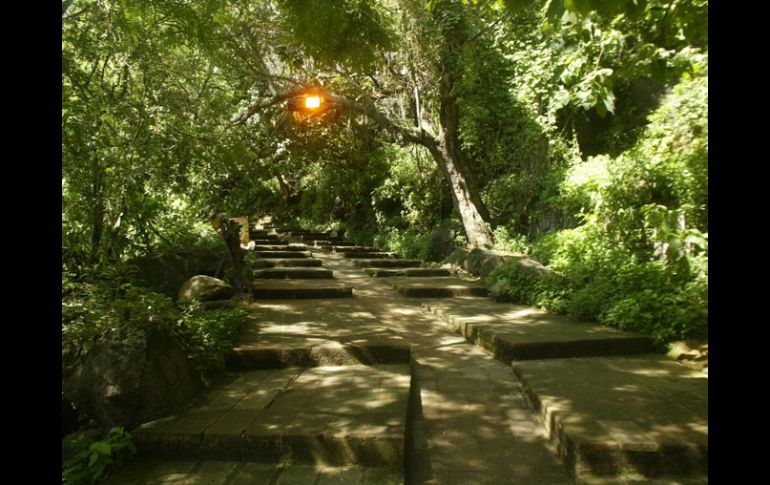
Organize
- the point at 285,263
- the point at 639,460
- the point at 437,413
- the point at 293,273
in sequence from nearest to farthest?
the point at 639,460 → the point at 437,413 → the point at 293,273 → the point at 285,263

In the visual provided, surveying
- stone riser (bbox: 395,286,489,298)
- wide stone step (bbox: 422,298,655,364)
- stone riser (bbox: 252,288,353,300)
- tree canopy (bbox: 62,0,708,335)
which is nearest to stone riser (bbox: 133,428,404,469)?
tree canopy (bbox: 62,0,708,335)

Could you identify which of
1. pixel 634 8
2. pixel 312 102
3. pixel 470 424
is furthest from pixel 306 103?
pixel 470 424

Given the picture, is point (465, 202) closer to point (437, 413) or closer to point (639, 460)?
point (437, 413)

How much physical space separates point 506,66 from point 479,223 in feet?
13.0

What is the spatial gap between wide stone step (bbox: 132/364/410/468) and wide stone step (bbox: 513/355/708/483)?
3.28 ft

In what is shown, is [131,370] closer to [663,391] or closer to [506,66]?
[663,391]

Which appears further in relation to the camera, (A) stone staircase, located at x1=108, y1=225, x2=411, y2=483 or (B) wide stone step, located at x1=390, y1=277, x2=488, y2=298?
(B) wide stone step, located at x1=390, y1=277, x2=488, y2=298

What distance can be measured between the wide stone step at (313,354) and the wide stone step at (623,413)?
1.13 metres

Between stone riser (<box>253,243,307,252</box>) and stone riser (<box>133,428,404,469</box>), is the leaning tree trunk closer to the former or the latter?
stone riser (<box>253,243,307,252</box>)

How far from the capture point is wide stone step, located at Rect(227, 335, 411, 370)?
374 cm

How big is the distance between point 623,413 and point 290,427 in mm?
2117

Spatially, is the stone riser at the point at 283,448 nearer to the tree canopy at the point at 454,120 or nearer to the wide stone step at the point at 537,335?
the tree canopy at the point at 454,120

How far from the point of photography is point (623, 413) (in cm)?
277
